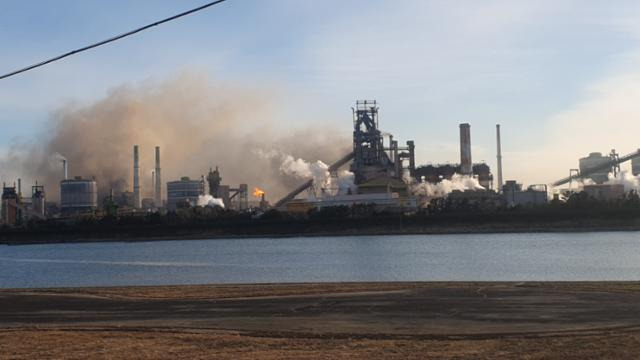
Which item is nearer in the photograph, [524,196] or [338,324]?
[338,324]

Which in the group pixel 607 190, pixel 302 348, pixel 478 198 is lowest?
pixel 302 348

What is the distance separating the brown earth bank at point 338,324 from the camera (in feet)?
43.1

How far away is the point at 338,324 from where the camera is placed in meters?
16.4

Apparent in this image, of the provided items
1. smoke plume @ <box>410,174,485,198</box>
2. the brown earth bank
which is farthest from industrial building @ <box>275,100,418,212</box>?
the brown earth bank

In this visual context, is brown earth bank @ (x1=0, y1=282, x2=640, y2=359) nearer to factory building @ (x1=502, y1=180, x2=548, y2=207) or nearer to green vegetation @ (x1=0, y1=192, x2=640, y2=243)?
green vegetation @ (x1=0, y1=192, x2=640, y2=243)

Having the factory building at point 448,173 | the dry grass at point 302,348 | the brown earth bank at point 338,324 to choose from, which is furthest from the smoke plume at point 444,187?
the dry grass at point 302,348

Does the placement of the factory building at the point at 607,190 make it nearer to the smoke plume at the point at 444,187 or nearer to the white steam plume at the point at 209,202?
the smoke plume at the point at 444,187

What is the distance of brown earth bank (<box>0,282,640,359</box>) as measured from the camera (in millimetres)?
13125

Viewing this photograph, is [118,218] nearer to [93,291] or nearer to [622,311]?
[93,291]

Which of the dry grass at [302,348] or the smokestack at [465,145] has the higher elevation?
the smokestack at [465,145]

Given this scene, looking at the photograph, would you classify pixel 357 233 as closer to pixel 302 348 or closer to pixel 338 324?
pixel 338 324

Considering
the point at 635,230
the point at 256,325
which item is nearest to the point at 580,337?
the point at 256,325

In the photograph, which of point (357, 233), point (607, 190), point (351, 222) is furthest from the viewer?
point (607, 190)

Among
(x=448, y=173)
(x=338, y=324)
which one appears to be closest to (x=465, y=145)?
(x=448, y=173)
